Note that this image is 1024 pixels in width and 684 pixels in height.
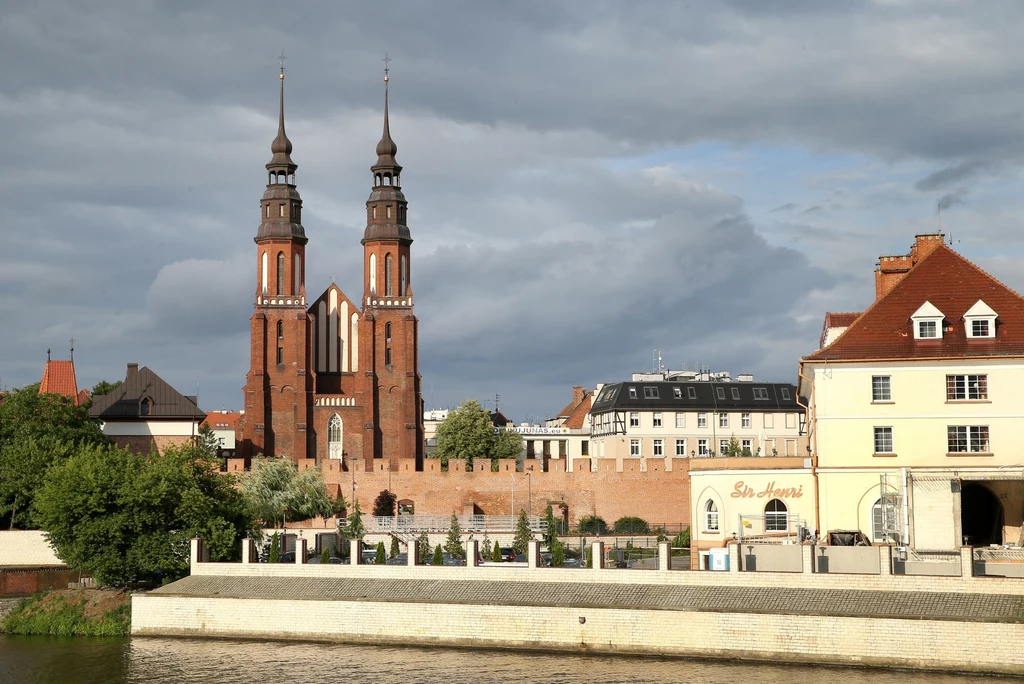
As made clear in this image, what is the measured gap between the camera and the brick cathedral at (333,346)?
290ft

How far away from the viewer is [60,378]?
8825cm

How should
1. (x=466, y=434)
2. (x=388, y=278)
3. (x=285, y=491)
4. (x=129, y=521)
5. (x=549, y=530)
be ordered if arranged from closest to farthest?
(x=129, y=521), (x=549, y=530), (x=285, y=491), (x=388, y=278), (x=466, y=434)

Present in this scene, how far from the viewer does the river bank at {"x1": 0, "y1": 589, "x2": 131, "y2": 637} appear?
1900 inches

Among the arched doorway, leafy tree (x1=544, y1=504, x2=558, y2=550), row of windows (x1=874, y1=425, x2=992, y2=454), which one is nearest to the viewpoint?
row of windows (x1=874, y1=425, x2=992, y2=454)

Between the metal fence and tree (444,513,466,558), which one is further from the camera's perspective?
the metal fence

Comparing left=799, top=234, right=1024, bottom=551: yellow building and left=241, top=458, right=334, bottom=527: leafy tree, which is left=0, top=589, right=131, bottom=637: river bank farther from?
left=799, top=234, right=1024, bottom=551: yellow building

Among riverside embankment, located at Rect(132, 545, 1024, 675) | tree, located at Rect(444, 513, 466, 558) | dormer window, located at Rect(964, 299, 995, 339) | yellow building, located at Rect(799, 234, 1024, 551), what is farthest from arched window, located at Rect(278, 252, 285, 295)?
dormer window, located at Rect(964, 299, 995, 339)

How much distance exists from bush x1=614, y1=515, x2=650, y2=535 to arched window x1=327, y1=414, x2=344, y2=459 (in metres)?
20.2

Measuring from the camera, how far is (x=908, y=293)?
1909 inches

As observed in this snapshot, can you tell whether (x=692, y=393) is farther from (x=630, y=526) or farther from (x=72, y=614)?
(x=72, y=614)

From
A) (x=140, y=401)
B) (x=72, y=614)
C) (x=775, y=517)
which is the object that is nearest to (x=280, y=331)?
(x=140, y=401)

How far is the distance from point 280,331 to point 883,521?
170 ft

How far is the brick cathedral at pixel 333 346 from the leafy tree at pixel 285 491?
7.04 metres

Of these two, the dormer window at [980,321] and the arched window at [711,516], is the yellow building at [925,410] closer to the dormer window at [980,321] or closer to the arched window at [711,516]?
the dormer window at [980,321]
